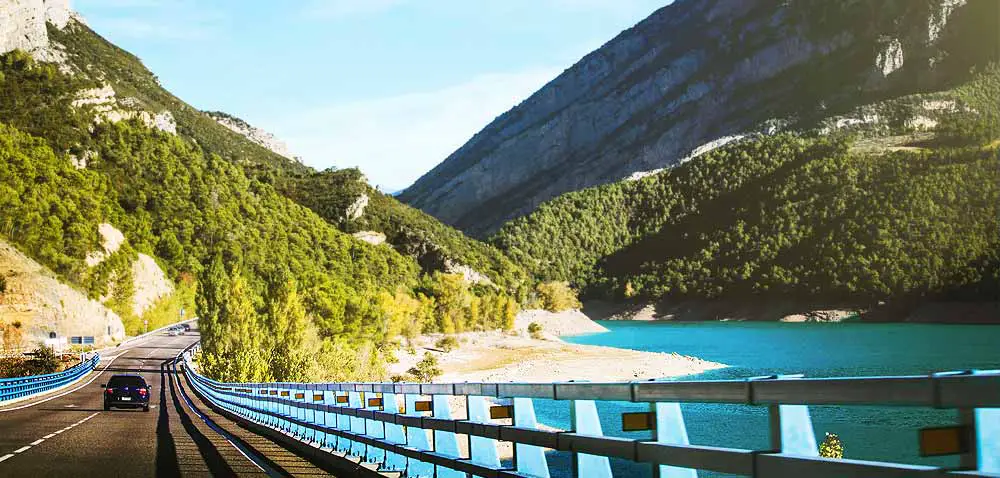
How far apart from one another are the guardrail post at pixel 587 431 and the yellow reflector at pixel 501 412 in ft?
5.10

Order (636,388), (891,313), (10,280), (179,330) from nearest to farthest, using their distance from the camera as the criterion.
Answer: (636,388)
(10,280)
(179,330)
(891,313)

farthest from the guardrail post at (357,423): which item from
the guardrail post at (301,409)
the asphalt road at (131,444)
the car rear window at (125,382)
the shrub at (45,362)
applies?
the shrub at (45,362)

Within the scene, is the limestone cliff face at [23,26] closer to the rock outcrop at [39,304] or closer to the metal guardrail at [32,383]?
the rock outcrop at [39,304]

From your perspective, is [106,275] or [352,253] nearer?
[106,275]

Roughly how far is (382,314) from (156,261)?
45.3 m

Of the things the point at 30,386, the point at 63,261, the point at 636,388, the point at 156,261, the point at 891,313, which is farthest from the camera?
the point at 891,313

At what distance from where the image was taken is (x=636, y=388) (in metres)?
6.44

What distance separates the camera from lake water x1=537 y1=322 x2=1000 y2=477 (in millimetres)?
44531

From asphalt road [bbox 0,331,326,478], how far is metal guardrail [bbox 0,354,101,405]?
858 millimetres

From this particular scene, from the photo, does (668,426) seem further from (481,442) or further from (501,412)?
(481,442)

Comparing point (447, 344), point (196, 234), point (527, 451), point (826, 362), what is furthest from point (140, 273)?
point (527, 451)

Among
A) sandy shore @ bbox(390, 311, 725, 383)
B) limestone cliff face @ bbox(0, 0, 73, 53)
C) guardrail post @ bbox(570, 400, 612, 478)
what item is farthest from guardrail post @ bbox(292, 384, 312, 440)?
limestone cliff face @ bbox(0, 0, 73, 53)

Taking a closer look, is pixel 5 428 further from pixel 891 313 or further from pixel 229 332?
pixel 891 313

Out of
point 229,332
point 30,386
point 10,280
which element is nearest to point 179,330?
point 10,280
